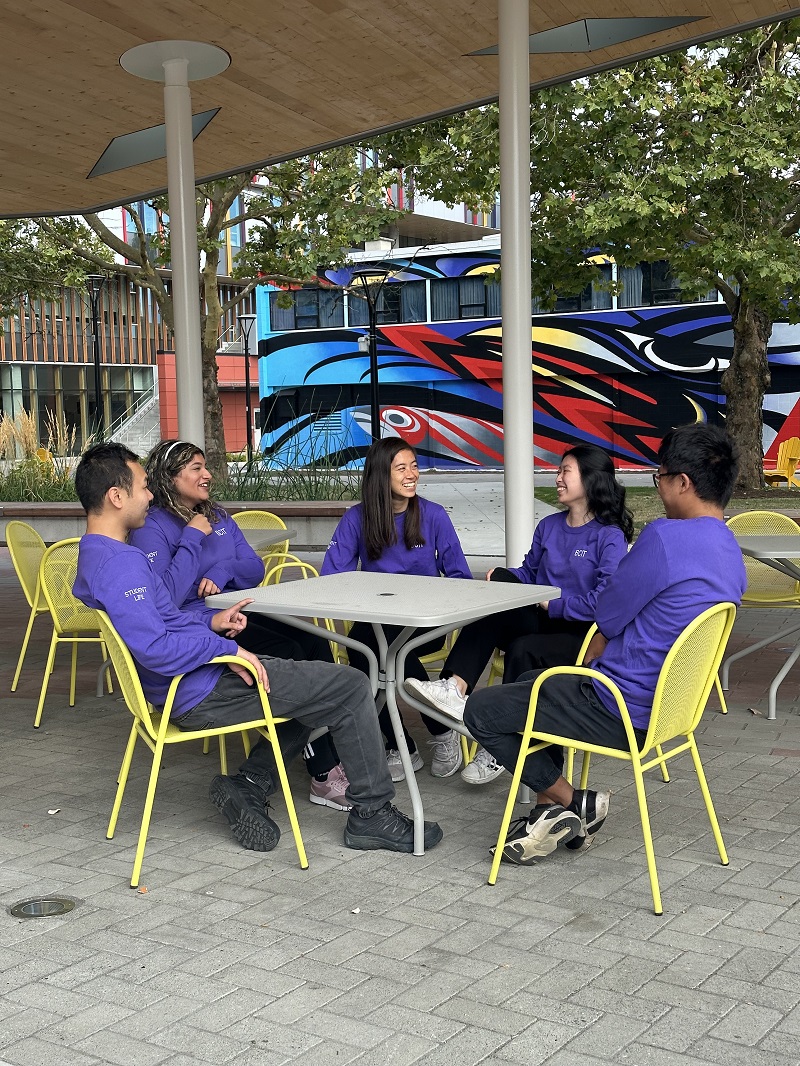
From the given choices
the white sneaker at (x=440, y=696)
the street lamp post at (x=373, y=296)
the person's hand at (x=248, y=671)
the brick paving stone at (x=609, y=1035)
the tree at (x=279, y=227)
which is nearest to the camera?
the brick paving stone at (x=609, y=1035)

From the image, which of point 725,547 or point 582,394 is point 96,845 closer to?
point 725,547

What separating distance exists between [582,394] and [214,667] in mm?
25735

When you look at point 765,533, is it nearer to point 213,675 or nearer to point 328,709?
point 328,709

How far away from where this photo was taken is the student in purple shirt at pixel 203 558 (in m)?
4.31

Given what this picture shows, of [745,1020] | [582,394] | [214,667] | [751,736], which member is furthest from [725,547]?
[582,394]

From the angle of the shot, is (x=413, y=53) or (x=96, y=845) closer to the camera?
(x=96, y=845)

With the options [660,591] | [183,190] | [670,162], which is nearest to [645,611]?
→ [660,591]

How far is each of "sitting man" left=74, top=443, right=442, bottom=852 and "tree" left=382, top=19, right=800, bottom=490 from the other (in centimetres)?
931

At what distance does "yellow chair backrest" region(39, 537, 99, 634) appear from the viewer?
5.57 metres

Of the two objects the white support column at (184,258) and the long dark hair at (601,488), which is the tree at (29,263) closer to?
the white support column at (184,258)

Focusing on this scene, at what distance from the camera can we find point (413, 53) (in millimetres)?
7324

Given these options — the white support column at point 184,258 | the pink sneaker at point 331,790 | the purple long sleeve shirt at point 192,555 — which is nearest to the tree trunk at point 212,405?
the white support column at point 184,258

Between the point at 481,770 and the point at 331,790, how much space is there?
1.82 feet

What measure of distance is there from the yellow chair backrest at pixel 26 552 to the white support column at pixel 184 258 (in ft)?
5.31
